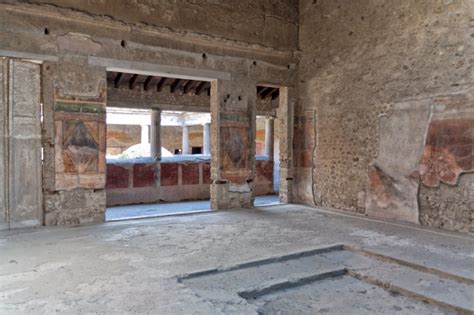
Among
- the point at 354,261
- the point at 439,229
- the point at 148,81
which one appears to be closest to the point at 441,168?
the point at 439,229

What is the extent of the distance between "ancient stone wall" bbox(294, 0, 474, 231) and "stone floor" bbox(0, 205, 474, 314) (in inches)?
31.6

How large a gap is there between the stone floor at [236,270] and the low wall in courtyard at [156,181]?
12.7ft

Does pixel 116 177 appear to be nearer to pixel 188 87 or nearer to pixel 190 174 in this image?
pixel 190 174

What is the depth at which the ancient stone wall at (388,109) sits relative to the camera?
5477mm

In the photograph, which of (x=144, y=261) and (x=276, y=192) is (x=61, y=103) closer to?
(x=144, y=261)

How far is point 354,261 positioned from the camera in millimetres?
4270

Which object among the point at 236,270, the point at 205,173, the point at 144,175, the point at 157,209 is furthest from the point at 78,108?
the point at 205,173

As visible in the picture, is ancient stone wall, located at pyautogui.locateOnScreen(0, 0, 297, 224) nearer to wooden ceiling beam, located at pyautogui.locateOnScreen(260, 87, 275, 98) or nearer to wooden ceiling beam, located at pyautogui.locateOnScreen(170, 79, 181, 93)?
wooden ceiling beam, located at pyautogui.locateOnScreen(170, 79, 181, 93)

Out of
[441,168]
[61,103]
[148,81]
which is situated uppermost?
[148,81]

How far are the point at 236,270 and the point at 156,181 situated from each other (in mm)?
6600

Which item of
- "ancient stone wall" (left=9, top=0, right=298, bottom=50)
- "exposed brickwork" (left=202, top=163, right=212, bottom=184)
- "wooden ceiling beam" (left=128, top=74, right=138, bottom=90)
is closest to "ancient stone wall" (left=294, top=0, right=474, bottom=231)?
"ancient stone wall" (left=9, top=0, right=298, bottom=50)

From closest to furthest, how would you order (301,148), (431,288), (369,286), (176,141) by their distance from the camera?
(431,288) < (369,286) < (301,148) < (176,141)

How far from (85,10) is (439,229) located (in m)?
6.53

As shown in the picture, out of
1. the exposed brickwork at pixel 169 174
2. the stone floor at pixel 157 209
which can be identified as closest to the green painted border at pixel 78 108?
the stone floor at pixel 157 209
